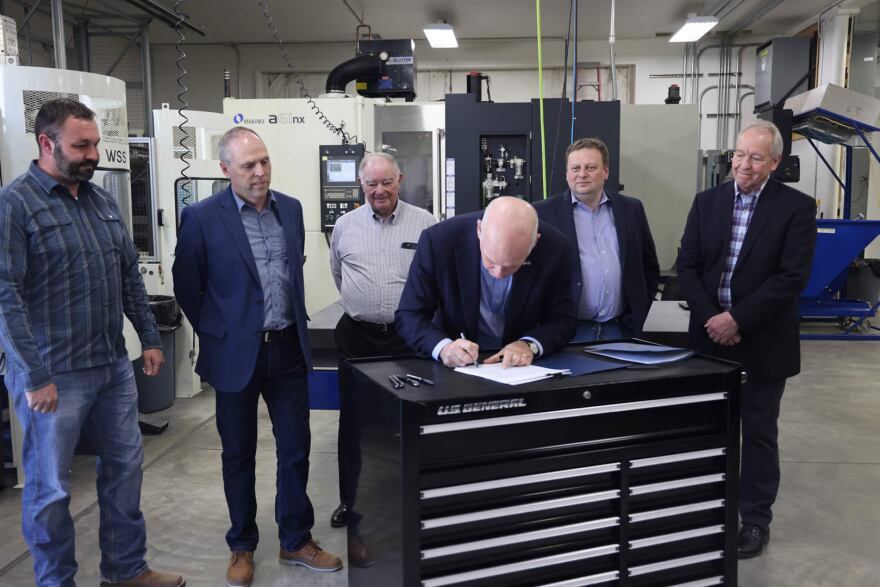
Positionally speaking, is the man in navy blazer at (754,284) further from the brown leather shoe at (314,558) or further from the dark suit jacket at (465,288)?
the brown leather shoe at (314,558)

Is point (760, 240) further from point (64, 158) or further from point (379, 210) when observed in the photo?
point (64, 158)

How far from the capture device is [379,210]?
265 centimetres

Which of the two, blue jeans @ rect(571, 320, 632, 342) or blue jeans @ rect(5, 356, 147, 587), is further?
blue jeans @ rect(571, 320, 632, 342)

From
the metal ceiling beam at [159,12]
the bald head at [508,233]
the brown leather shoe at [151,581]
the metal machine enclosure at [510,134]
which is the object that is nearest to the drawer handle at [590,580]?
the bald head at [508,233]

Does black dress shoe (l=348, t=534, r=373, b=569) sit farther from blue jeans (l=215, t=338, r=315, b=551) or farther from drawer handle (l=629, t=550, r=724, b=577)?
drawer handle (l=629, t=550, r=724, b=577)

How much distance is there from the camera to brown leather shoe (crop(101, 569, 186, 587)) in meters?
2.21

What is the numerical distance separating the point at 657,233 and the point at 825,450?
3.26m

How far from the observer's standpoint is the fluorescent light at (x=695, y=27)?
24.9ft

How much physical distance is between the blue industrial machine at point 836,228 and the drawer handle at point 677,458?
14.0ft

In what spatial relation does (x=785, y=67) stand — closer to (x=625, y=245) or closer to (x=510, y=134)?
(x=510, y=134)

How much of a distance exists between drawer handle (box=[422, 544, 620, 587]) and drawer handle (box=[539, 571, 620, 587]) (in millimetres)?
45

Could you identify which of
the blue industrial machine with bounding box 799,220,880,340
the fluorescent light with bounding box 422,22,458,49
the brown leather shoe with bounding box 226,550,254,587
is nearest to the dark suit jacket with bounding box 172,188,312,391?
the brown leather shoe with bounding box 226,550,254,587

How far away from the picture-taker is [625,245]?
262 centimetres

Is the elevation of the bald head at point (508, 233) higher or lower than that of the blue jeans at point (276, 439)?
higher
